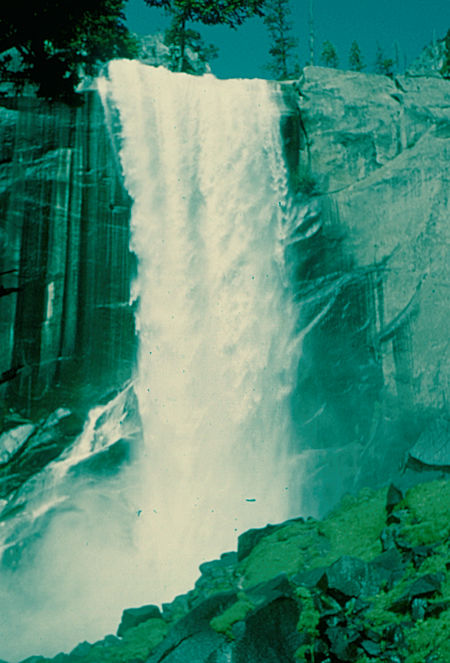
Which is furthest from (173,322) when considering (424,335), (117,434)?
(424,335)

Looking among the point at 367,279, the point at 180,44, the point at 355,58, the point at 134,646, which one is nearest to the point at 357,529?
the point at 134,646

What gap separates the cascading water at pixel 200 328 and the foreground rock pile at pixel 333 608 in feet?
17.8

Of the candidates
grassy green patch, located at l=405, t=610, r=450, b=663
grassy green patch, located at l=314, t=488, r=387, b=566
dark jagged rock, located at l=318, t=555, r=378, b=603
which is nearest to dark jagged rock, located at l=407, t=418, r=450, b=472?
grassy green patch, located at l=314, t=488, r=387, b=566

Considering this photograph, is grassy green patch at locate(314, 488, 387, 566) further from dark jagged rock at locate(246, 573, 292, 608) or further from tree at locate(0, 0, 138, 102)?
tree at locate(0, 0, 138, 102)

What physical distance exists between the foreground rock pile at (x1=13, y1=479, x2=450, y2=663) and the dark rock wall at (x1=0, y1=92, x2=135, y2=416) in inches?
297

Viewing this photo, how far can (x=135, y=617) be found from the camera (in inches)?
410

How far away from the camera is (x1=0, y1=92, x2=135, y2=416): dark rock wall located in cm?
1574

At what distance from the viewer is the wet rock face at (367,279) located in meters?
17.3

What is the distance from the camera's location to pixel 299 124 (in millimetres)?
18047

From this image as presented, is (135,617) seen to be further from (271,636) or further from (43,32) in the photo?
(43,32)

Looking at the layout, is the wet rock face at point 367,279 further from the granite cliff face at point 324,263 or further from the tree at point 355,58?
the tree at point 355,58

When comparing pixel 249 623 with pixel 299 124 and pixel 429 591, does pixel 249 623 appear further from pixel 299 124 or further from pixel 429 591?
pixel 299 124

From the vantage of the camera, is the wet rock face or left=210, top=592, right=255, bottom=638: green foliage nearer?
left=210, top=592, right=255, bottom=638: green foliage

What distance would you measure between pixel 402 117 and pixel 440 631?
16.4 m
